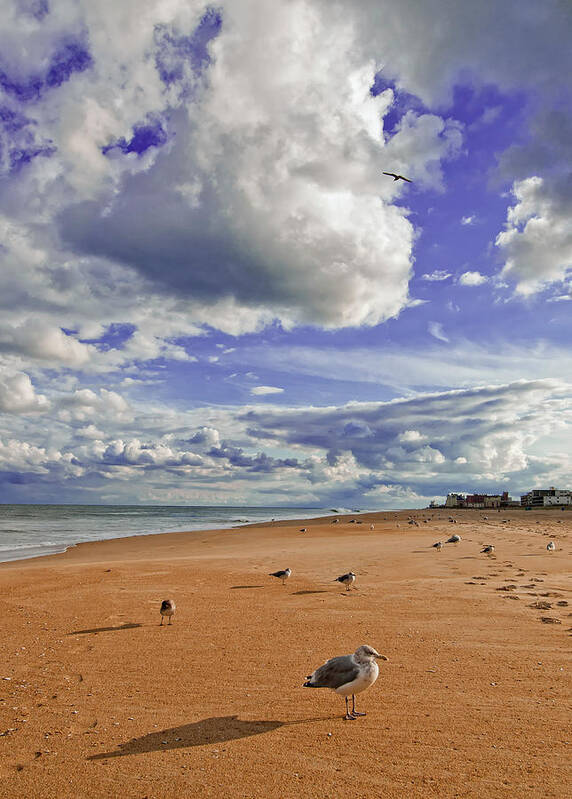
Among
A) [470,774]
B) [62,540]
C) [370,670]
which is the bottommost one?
[62,540]

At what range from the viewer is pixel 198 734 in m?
6.49

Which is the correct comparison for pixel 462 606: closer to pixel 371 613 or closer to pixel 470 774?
pixel 371 613

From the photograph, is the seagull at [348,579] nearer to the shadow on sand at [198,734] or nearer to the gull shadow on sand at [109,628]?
the gull shadow on sand at [109,628]

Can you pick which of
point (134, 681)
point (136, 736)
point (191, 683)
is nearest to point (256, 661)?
point (191, 683)

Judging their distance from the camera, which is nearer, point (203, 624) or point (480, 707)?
point (480, 707)

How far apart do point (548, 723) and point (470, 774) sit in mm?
1781

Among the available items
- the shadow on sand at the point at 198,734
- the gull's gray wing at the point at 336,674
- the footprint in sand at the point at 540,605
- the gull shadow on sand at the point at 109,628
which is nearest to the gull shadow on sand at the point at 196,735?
the shadow on sand at the point at 198,734

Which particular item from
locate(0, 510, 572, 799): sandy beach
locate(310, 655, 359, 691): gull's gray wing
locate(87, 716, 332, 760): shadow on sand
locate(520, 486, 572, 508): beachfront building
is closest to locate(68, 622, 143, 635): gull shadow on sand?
locate(0, 510, 572, 799): sandy beach

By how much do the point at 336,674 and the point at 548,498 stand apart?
196 metres

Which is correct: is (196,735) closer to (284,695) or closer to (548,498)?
(284,695)

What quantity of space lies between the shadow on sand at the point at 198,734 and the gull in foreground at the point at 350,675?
17.0 inches

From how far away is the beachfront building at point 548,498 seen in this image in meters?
175

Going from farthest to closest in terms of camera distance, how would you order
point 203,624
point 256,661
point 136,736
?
point 203,624 → point 256,661 → point 136,736

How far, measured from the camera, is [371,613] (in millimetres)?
12852
